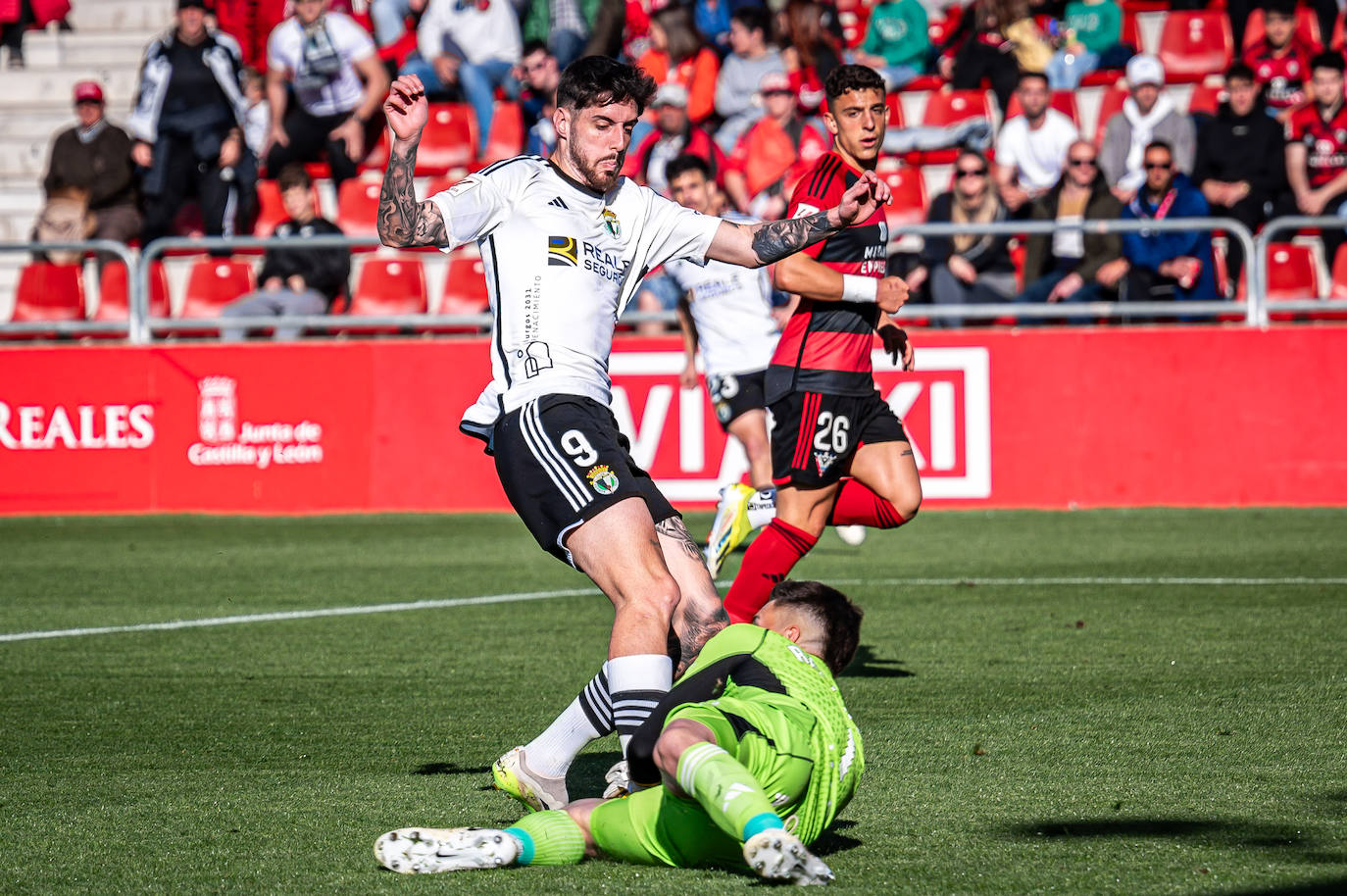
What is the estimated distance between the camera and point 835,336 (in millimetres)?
7719

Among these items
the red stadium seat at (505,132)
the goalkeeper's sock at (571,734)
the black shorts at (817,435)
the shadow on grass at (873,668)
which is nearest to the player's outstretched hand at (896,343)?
the black shorts at (817,435)

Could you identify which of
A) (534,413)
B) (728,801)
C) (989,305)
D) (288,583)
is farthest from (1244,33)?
→ (728,801)

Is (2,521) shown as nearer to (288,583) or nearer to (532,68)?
(288,583)

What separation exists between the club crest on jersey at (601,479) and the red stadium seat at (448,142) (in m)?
14.2

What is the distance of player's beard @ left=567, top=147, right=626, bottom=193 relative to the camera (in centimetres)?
524

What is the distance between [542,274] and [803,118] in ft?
40.9

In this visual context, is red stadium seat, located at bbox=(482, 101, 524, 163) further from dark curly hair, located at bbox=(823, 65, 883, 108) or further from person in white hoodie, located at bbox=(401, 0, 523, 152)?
dark curly hair, located at bbox=(823, 65, 883, 108)

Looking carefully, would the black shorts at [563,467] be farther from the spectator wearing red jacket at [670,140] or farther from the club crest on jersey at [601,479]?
the spectator wearing red jacket at [670,140]

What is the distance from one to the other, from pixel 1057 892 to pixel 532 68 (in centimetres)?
1489

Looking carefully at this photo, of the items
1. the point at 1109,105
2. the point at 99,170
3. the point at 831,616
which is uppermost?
the point at 1109,105

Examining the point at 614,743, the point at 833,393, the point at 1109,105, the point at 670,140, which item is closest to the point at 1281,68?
the point at 1109,105

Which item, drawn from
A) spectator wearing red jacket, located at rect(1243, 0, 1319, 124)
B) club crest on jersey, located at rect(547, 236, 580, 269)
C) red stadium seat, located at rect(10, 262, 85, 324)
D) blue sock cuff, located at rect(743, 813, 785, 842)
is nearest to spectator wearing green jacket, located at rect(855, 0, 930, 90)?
spectator wearing red jacket, located at rect(1243, 0, 1319, 124)

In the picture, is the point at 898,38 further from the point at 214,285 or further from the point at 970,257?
the point at 214,285

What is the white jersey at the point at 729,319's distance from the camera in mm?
11734
